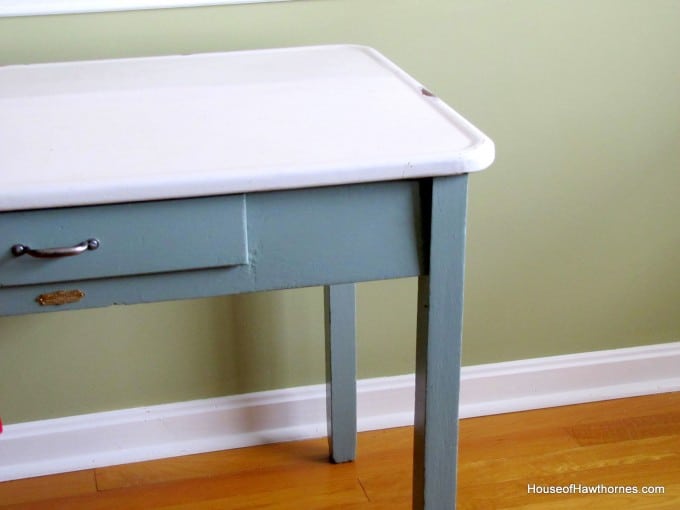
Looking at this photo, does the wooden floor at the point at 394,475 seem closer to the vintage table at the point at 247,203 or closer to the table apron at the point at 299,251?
the vintage table at the point at 247,203

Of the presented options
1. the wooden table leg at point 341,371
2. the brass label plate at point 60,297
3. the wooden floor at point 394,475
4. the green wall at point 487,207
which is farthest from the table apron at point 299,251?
the wooden floor at point 394,475

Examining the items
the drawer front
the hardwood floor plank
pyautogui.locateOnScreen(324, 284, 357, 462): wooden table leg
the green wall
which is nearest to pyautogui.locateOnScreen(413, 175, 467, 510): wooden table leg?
the drawer front

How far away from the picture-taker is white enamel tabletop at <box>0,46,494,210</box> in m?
1.00

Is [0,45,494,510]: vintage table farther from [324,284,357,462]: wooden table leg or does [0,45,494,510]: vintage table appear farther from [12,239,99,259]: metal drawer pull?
[324,284,357,462]: wooden table leg

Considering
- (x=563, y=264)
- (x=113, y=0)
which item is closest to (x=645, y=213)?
(x=563, y=264)

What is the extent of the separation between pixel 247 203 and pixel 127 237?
0.14 m

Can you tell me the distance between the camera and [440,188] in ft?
3.51

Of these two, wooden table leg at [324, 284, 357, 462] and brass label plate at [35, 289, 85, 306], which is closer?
brass label plate at [35, 289, 85, 306]

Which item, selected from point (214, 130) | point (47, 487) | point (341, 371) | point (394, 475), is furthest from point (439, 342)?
point (47, 487)

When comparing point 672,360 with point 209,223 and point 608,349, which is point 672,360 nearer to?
point 608,349

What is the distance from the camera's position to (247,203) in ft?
3.43

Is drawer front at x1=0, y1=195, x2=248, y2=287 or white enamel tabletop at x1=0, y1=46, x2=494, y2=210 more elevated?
white enamel tabletop at x1=0, y1=46, x2=494, y2=210

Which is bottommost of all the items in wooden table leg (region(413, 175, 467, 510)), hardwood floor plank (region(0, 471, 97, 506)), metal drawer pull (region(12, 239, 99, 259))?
hardwood floor plank (region(0, 471, 97, 506))

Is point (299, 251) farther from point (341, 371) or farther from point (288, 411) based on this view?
point (288, 411)
